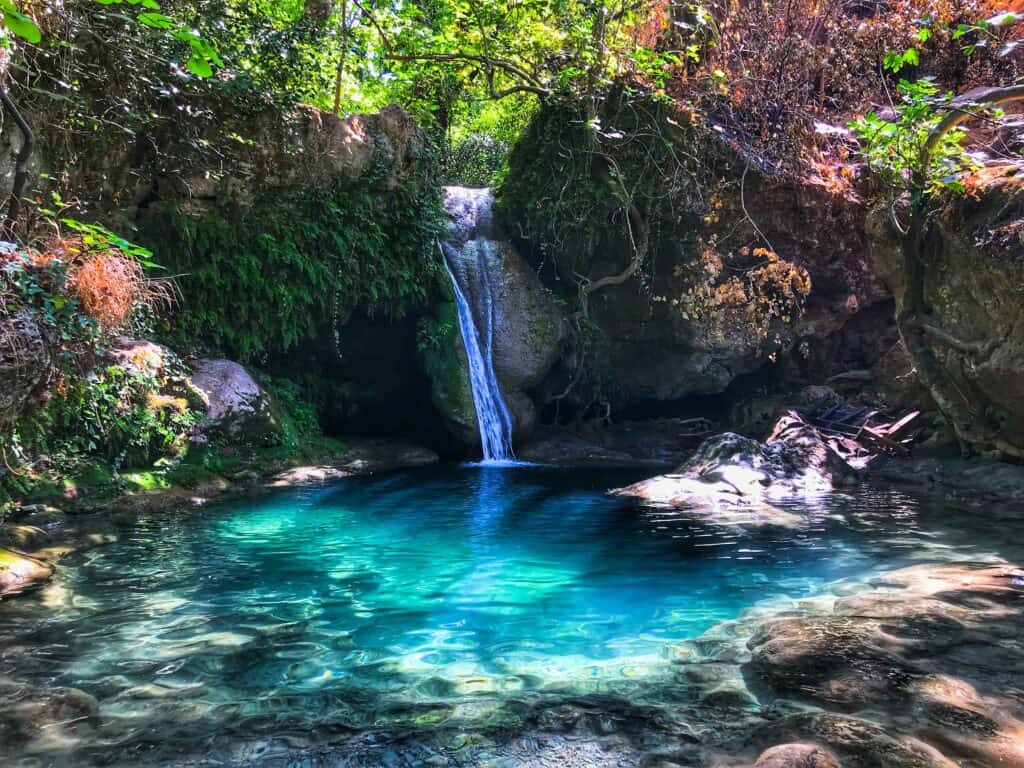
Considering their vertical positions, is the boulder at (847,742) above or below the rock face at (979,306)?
below

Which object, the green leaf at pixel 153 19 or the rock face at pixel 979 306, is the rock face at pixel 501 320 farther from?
the green leaf at pixel 153 19

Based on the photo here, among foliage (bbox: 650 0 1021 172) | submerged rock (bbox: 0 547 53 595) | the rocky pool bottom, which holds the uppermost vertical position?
foliage (bbox: 650 0 1021 172)

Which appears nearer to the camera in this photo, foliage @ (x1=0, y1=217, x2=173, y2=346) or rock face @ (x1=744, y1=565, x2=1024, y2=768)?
rock face @ (x1=744, y1=565, x2=1024, y2=768)

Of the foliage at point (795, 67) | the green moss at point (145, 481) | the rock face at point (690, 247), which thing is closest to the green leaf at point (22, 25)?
the green moss at point (145, 481)

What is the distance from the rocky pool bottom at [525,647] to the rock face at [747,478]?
1.41 meters

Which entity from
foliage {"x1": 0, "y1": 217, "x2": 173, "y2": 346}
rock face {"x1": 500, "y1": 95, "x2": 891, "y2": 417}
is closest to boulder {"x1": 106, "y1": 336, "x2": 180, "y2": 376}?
foliage {"x1": 0, "y1": 217, "x2": 173, "y2": 346}

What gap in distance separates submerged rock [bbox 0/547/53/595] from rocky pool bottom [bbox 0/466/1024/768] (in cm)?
17

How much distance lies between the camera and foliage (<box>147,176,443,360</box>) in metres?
10.6

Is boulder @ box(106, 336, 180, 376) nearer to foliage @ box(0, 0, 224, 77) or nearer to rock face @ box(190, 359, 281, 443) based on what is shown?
rock face @ box(190, 359, 281, 443)

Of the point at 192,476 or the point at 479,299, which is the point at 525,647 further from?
the point at 479,299

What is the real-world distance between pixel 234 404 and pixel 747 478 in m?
7.76

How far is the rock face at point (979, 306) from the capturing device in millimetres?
8195

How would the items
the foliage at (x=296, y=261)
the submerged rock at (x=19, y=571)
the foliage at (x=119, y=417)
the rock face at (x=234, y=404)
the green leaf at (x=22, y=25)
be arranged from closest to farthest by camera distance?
1. the green leaf at (x=22, y=25)
2. the submerged rock at (x=19, y=571)
3. the foliage at (x=119, y=417)
4. the rock face at (x=234, y=404)
5. the foliage at (x=296, y=261)

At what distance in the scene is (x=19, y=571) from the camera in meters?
5.05
